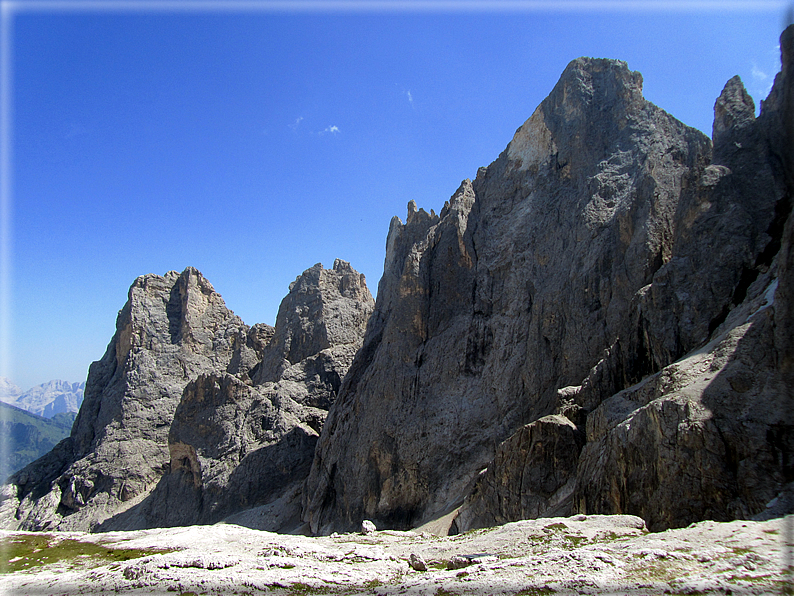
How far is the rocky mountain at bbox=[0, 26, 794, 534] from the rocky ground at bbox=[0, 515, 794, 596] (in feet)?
16.9

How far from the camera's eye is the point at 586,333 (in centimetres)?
5053

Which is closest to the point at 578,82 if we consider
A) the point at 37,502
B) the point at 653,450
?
the point at 653,450

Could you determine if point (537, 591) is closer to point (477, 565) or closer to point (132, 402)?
point (477, 565)

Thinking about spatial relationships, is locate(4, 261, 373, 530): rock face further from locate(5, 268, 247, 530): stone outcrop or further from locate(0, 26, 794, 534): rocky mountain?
locate(0, 26, 794, 534): rocky mountain

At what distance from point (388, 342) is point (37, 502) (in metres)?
63.0

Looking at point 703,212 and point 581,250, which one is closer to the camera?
point 703,212

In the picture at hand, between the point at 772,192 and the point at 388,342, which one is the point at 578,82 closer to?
the point at 772,192

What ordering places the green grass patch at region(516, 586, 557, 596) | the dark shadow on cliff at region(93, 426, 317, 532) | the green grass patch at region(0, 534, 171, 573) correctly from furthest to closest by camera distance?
the dark shadow on cliff at region(93, 426, 317, 532) → the green grass patch at region(0, 534, 171, 573) → the green grass patch at region(516, 586, 557, 596)

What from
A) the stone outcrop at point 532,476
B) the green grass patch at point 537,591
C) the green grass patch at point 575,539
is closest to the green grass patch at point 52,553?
the stone outcrop at point 532,476

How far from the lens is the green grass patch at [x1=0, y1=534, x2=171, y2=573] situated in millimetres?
33719

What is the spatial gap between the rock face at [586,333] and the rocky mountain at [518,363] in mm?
185

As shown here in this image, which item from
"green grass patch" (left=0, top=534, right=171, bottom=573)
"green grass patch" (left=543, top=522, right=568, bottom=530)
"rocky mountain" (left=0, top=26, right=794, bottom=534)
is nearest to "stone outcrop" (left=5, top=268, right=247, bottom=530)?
"rocky mountain" (left=0, top=26, right=794, bottom=534)

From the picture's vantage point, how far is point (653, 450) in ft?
96.5

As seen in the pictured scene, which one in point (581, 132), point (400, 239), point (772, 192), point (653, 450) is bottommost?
point (653, 450)
